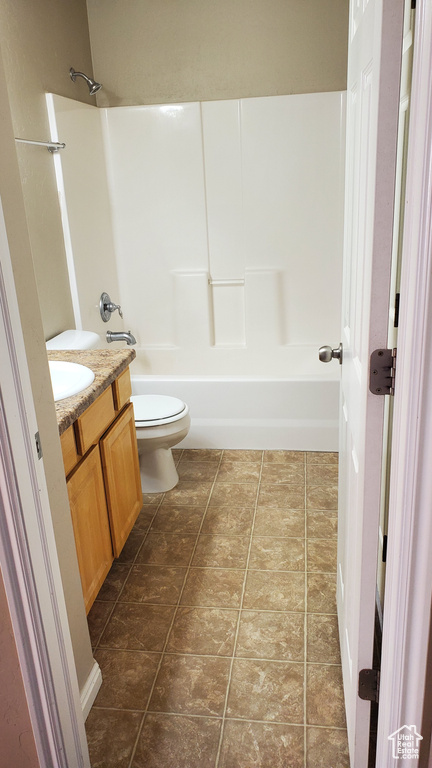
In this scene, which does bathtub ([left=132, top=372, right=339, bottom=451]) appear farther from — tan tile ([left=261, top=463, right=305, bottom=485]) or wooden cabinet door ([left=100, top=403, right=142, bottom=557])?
wooden cabinet door ([left=100, top=403, right=142, bottom=557])

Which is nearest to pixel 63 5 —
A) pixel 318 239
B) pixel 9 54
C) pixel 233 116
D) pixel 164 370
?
pixel 9 54

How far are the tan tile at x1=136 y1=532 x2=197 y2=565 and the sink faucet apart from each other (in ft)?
Answer: 3.38

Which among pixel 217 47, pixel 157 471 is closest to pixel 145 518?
pixel 157 471

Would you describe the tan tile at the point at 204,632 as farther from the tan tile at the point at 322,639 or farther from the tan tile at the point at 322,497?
the tan tile at the point at 322,497

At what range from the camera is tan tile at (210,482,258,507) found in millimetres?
2891

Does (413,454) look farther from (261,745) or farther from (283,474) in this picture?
(283,474)

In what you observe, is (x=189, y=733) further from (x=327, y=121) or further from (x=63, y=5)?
(x=63, y=5)

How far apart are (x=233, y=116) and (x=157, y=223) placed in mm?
764

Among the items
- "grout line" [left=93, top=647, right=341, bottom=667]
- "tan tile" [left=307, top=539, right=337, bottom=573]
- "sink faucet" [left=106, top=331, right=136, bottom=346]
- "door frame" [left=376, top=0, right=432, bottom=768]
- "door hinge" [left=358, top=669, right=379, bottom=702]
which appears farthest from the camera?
"sink faucet" [left=106, top=331, right=136, bottom=346]

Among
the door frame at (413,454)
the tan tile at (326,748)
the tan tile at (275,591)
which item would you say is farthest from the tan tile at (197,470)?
the door frame at (413,454)

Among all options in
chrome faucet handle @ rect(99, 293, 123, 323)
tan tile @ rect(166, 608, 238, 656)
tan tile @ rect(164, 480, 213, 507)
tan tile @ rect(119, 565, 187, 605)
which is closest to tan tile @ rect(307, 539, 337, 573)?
tan tile @ rect(166, 608, 238, 656)

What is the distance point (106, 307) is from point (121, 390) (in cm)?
137

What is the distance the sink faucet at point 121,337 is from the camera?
316 cm

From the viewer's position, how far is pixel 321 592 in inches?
87.7
